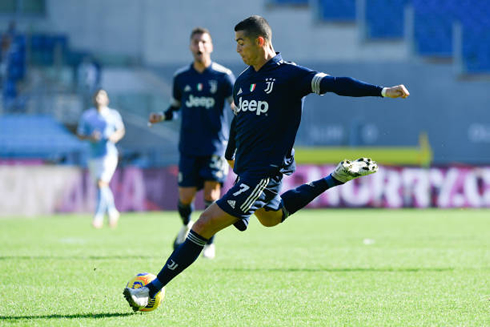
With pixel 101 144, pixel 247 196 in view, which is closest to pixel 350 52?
pixel 101 144

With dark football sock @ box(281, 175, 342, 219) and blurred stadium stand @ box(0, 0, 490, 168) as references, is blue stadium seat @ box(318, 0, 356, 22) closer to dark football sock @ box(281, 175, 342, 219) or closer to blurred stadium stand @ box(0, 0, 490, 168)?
blurred stadium stand @ box(0, 0, 490, 168)

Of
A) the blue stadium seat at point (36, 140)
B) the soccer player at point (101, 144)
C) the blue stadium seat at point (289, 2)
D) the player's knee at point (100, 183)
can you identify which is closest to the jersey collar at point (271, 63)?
the soccer player at point (101, 144)

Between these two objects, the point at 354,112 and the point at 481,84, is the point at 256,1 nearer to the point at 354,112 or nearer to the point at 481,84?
the point at 354,112

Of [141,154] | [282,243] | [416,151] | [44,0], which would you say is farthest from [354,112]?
[282,243]

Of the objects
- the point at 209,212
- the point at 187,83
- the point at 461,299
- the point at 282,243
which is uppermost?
the point at 187,83

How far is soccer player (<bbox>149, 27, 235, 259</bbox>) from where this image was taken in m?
9.18

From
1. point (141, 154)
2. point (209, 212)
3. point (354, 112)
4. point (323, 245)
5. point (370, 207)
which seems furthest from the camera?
point (354, 112)

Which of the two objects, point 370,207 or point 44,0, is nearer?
point 370,207

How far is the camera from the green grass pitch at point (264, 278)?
5379 mm

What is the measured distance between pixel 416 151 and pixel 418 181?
768cm

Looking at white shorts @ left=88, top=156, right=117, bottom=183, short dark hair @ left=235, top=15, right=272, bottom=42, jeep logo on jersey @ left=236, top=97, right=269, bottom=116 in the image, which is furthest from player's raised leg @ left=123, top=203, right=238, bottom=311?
white shorts @ left=88, top=156, right=117, bottom=183

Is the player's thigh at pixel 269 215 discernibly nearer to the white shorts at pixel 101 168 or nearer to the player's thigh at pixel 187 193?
the player's thigh at pixel 187 193

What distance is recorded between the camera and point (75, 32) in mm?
31047

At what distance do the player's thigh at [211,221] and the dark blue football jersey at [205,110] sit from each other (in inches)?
137
